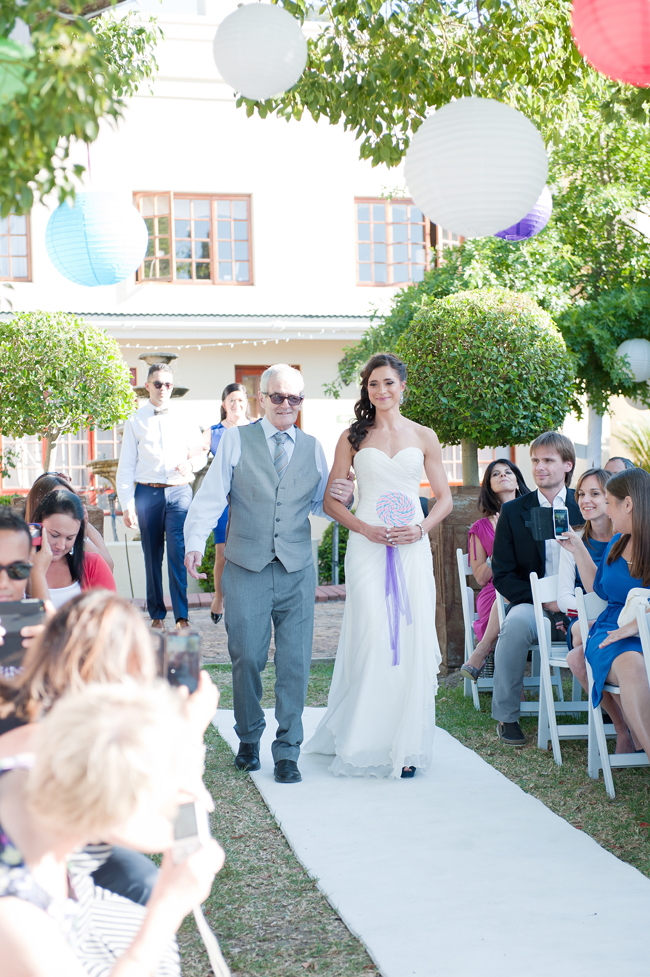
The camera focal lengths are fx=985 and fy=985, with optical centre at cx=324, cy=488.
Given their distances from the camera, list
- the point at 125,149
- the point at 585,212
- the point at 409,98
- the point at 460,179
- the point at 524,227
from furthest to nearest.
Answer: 1. the point at 125,149
2. the point at 585,212
3. the point at 524,227
4. the point at 409,98
5. the point at 460,179

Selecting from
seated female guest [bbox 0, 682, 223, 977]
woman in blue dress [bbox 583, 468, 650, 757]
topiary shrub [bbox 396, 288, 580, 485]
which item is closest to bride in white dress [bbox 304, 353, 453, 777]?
woman in blue dress [bbox 583, 468, 650, 757]

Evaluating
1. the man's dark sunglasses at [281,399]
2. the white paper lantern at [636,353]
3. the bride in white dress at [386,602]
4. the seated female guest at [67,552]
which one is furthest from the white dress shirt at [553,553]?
the white paper lantern at [636,353]

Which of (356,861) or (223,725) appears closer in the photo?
(356,861)

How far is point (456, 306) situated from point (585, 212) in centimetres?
608

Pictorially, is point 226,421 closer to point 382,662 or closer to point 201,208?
point 382,662

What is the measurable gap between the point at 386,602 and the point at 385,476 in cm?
63

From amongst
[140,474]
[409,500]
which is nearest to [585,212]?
[140,474]

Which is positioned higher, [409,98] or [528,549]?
[409,98]

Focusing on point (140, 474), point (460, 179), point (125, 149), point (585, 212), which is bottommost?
point (140, 474)

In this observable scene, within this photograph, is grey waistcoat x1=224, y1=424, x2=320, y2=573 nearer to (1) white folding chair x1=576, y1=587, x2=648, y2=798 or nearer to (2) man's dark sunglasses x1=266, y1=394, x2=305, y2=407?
(2) man's dark sunglasses x1=266, y1=394, x2=305, y2=407

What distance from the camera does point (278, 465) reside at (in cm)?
471

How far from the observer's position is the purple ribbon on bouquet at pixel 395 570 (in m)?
4.73

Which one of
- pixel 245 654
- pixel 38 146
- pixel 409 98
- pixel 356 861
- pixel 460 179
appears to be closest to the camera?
pixel 38 146

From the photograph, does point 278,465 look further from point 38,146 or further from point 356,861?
point 38,146
